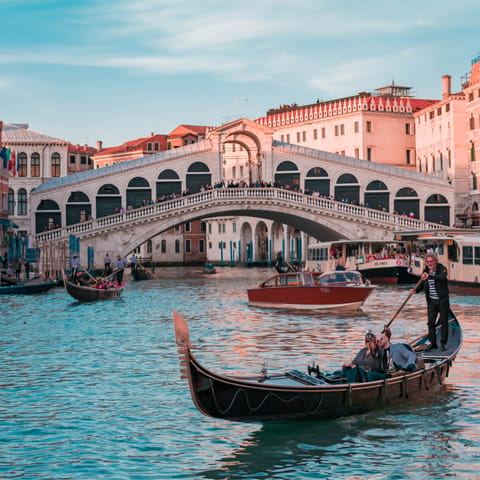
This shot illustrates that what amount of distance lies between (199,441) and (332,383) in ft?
5.22

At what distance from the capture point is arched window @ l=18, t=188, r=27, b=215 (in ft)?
175

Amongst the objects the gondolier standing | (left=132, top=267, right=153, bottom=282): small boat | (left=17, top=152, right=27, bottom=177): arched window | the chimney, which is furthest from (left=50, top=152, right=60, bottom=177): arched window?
the gondolier standing

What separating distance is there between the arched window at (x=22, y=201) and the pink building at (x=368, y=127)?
806 inches

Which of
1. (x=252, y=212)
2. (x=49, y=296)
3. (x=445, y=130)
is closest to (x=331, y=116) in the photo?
(x=445, y=130)

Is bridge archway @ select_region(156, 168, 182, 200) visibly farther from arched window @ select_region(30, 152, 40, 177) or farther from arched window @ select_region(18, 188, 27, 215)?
arched window @ select_region(30, 152, 40, 177)

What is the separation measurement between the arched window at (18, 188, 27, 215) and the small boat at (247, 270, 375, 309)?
32.0m

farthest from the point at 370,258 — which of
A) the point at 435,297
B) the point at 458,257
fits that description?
the point at 435,297

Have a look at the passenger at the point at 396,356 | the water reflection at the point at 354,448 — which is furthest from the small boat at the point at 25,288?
the water reflection at the point at 354,448

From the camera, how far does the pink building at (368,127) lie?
60312 millimetres

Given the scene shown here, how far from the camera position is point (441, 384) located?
37.3ft

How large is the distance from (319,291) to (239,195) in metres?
21.0

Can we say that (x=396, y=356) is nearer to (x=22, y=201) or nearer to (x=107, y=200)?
(x=107, y=200)

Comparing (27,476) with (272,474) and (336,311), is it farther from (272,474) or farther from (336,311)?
(336,311)

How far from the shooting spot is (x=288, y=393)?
9.14 metres
